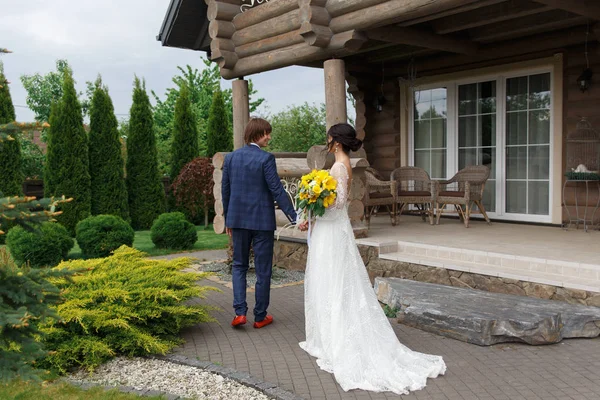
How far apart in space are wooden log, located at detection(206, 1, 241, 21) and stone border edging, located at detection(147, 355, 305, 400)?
18.6ft

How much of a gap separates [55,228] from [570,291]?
750cm

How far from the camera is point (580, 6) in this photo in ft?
20.2

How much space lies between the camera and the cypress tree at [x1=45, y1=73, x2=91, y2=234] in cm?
1225

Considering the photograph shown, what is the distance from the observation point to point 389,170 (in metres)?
10.6

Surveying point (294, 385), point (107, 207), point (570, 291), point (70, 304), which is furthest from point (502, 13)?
point (107, 207)

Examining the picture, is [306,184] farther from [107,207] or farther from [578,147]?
[107,207]

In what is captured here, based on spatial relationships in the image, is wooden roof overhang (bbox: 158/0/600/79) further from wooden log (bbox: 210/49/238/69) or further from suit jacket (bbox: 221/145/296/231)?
suit jacket (bbox: 221/145/296/231)

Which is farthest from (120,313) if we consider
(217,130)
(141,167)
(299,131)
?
(299,131)

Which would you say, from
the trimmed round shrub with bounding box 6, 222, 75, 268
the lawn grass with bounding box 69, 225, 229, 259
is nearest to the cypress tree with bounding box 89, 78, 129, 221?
the lawn grass with bounding box 69, 225, 229, 259

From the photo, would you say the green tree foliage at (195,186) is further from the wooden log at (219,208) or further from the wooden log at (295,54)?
the wooden log at (219,208)

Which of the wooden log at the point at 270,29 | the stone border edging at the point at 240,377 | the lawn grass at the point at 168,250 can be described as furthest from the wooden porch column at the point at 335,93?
the lawn grass at the point at 168,250

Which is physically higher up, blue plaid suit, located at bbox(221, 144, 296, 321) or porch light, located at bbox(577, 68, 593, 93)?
porch light, located at bbox(577, 68, 593, 93)

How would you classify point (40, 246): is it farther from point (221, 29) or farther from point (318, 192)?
point (318, 192)

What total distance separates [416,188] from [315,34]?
3.81 meters
